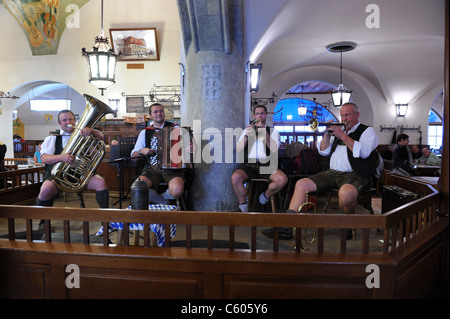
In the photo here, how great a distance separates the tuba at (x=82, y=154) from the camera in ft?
10.4

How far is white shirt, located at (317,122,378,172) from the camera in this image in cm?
302

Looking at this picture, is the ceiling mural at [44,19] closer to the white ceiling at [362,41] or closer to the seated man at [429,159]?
the white ceiling at [362,41]

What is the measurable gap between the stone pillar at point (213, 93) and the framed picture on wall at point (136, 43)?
5558 mm

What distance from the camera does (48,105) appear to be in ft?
52.8

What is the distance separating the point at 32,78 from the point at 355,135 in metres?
10.2

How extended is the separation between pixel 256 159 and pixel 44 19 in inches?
352

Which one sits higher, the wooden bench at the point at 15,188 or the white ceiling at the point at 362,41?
the white ceiling at the point at 362,41

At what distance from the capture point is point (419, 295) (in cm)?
180

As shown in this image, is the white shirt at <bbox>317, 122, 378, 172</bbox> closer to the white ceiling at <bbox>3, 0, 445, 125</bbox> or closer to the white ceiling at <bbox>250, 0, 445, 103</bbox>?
the white ceiling at <bbox>3, 0, 445, 125</bbox>

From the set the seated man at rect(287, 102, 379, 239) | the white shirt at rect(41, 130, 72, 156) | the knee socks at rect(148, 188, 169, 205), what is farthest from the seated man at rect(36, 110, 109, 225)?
the seated man at rect(287, 102, 379, 239)

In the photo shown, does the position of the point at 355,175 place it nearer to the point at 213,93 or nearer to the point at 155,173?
the point at 213,93

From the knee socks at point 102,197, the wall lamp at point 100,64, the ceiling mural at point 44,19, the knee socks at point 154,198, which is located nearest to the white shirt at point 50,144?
the knee socks at point 102,197

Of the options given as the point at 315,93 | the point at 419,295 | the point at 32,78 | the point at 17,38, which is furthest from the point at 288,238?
the point at 315,93

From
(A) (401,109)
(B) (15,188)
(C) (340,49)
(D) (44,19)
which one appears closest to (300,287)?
(B) (15,188)
